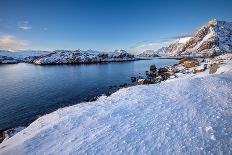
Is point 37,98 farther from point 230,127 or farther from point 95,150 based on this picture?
point 230,127

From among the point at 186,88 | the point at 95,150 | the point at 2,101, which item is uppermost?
the point at 186,88

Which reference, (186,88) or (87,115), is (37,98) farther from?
(186,88)

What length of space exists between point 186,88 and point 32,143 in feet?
61.4

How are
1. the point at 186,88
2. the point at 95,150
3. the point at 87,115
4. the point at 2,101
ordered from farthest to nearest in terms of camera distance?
the point at 2,101 < the point at 186,88 < the point at 87,115 < the point at 95,150

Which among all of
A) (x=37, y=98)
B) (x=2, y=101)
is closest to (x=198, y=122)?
(x=37, y=98)

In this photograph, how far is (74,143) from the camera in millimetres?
13273

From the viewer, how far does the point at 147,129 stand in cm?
1383

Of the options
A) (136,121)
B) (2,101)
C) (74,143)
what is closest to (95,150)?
(74,143)

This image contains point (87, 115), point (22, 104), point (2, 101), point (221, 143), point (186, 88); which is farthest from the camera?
point (2, 101)

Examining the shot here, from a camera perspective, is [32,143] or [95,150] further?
[32,143]

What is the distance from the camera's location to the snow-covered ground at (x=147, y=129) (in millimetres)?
11602

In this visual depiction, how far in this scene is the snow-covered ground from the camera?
11602 mm

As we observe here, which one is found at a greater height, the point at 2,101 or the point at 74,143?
the point at 74,143

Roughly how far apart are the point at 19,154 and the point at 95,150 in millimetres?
6005
